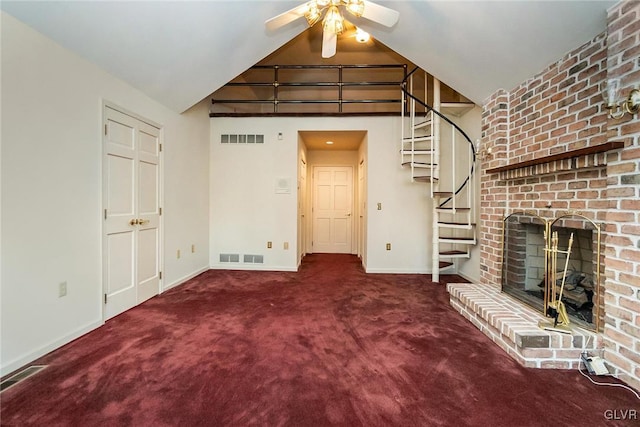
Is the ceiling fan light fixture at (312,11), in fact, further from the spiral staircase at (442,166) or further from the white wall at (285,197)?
the white wall at (285,197)

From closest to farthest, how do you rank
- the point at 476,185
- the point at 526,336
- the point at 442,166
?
the point at 526,336
the point at 476,185
the point at 442,166

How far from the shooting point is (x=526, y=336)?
1.85 metres

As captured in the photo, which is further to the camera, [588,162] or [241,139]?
[241,139]

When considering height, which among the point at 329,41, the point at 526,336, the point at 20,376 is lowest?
the point at 20,376

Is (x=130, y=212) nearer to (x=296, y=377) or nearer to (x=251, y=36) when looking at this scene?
(x=251, y=36)

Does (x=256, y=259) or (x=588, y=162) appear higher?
(x=588, y=162)

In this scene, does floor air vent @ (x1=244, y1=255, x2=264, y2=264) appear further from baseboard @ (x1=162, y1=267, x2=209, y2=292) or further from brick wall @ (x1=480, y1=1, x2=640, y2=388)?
brick wall @ (x1=480, y1=1, x2=640, y2=388)

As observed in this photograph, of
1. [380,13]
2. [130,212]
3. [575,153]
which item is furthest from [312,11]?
[130,212]

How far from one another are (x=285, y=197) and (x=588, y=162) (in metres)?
3.54

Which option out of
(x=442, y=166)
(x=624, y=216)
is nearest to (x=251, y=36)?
(x=442, y=166)

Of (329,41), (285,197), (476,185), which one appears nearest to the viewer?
(329,41)

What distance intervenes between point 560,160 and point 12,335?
398 centimetres

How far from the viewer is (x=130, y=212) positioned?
2812mm

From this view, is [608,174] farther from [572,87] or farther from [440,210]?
[440,210]
